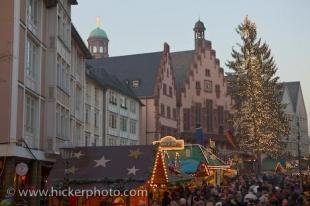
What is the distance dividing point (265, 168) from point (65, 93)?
37.8m

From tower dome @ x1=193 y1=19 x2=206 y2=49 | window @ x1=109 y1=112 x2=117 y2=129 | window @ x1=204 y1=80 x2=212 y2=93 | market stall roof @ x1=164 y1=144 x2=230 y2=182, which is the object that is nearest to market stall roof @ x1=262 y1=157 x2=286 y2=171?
window @ x1=204 y1=80 x2=212 y2=93

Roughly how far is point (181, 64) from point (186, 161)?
46.7 metres

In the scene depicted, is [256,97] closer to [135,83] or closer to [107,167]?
[135,83]

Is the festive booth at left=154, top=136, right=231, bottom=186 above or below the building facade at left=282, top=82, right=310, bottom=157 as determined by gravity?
below

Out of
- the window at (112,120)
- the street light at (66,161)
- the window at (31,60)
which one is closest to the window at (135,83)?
the window at (112,120)

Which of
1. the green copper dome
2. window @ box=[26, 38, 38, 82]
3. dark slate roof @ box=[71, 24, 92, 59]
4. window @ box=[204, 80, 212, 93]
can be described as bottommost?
window @ box=[26, 38, 38, 82]

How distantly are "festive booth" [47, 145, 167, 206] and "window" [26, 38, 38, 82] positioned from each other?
15.8 feet

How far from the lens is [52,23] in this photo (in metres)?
28.7

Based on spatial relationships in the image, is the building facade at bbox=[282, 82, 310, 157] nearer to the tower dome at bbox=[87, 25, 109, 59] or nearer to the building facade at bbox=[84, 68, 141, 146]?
the tower dome at bbox=[87, 25, 109, 59]

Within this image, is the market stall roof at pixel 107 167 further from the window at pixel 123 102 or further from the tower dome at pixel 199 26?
the tower dome at pixel 199 26

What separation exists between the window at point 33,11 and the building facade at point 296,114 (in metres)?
78.0

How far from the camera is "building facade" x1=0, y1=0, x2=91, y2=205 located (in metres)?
22.1

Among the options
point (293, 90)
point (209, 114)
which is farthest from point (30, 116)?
point (293, 90)

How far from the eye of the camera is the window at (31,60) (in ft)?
82.4
